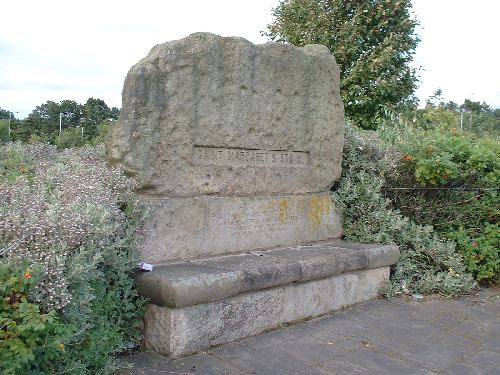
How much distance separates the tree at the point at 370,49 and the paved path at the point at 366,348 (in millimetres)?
5559

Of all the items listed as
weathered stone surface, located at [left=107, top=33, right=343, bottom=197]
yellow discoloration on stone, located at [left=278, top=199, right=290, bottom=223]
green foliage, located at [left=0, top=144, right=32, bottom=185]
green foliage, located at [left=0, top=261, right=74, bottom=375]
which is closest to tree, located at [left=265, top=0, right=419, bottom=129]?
weathered stone surface, located at [left=107, top=33, right=343, bottom=197]

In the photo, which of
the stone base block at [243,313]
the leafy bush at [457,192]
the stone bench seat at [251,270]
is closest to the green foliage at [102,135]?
the stone bench seat at [251,270]

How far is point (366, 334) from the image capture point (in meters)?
4.02

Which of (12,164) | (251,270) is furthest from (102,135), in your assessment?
(251,270)

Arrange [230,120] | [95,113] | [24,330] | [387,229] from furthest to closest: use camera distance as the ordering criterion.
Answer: [95,113] → [387,229] → [230,120] → [24,330]

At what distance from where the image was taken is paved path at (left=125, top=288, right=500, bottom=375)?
3271 millimetres

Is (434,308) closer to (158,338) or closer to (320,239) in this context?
(320,239)

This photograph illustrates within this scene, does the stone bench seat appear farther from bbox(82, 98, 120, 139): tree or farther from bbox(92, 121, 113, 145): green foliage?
bbox(82, 98, 120, 139): tree

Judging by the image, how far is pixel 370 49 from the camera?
974 cm

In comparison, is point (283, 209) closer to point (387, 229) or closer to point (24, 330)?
point (387, 229)

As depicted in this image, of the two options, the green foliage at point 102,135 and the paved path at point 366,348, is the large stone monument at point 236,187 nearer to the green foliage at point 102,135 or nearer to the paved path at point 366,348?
the paved path at point 366,348

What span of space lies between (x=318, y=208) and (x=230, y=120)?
4.75 feet

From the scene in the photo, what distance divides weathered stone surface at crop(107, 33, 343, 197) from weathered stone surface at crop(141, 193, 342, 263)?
0.35ft

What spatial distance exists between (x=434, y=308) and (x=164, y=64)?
10.8 ft
